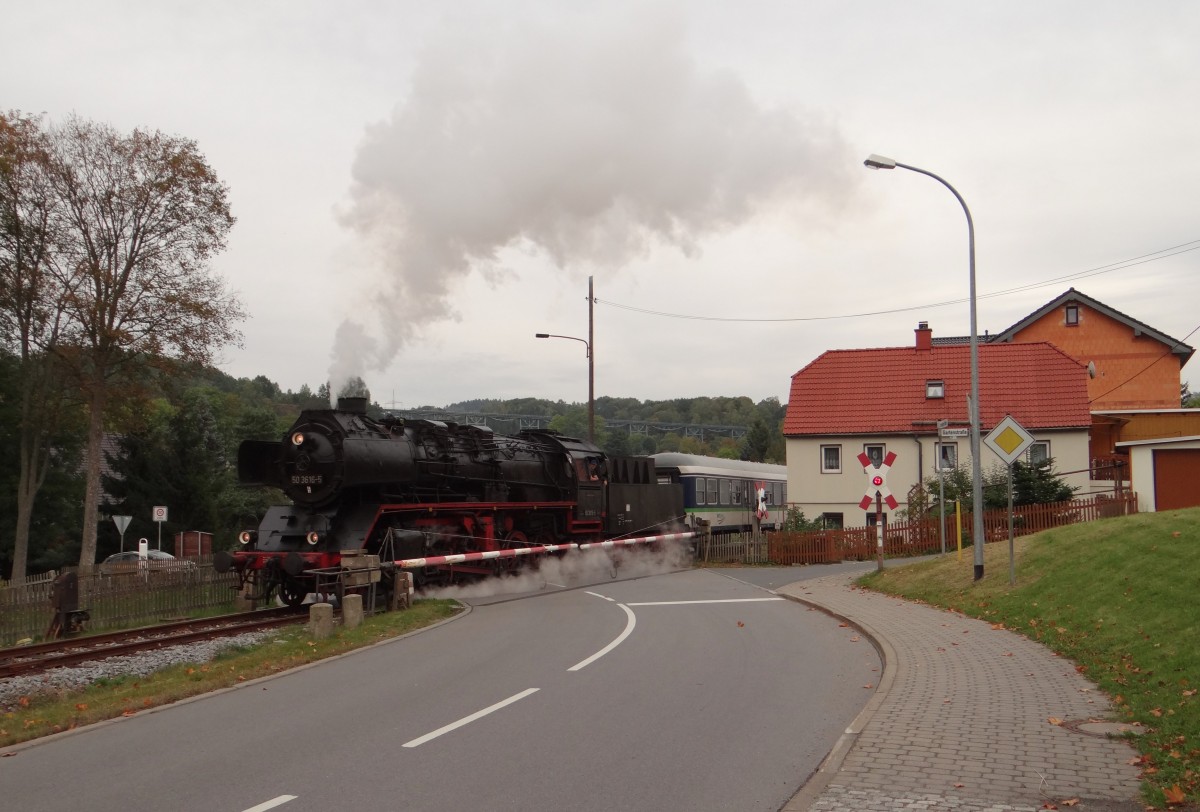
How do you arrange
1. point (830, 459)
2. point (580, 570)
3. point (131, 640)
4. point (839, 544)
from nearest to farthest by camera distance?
1. point (131, 640)
2. point (580, 570)
3. point (839, 544)
4. point (830, 459)

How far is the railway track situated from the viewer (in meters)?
12.2

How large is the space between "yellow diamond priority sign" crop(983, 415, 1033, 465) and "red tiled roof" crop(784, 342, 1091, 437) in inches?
744

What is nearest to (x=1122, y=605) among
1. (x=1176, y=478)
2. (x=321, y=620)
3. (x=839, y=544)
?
(x=321, y=620)

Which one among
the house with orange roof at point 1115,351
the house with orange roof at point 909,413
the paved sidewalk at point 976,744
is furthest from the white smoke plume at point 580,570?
the house with orange roof at point 1115,351

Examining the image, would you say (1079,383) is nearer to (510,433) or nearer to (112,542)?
(510,433)

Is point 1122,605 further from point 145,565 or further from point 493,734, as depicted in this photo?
point 145,565

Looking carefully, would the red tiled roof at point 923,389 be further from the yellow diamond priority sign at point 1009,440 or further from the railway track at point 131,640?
the railway track at point 131,640

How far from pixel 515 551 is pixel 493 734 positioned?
1278 cm

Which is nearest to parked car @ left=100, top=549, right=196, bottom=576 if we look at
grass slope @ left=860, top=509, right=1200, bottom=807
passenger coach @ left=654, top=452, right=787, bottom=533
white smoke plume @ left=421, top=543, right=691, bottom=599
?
white smoke plume @ left=421, top=543, right=691, bottom=599

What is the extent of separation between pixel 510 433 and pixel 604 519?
3.46 metres

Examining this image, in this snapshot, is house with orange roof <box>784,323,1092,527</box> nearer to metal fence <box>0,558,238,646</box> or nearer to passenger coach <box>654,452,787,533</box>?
passenger coach <box>654,452,787,533</box>

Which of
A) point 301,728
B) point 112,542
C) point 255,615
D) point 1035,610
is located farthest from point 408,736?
point 112,542

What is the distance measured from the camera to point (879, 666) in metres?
10.8

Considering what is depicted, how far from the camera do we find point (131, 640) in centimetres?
1472
